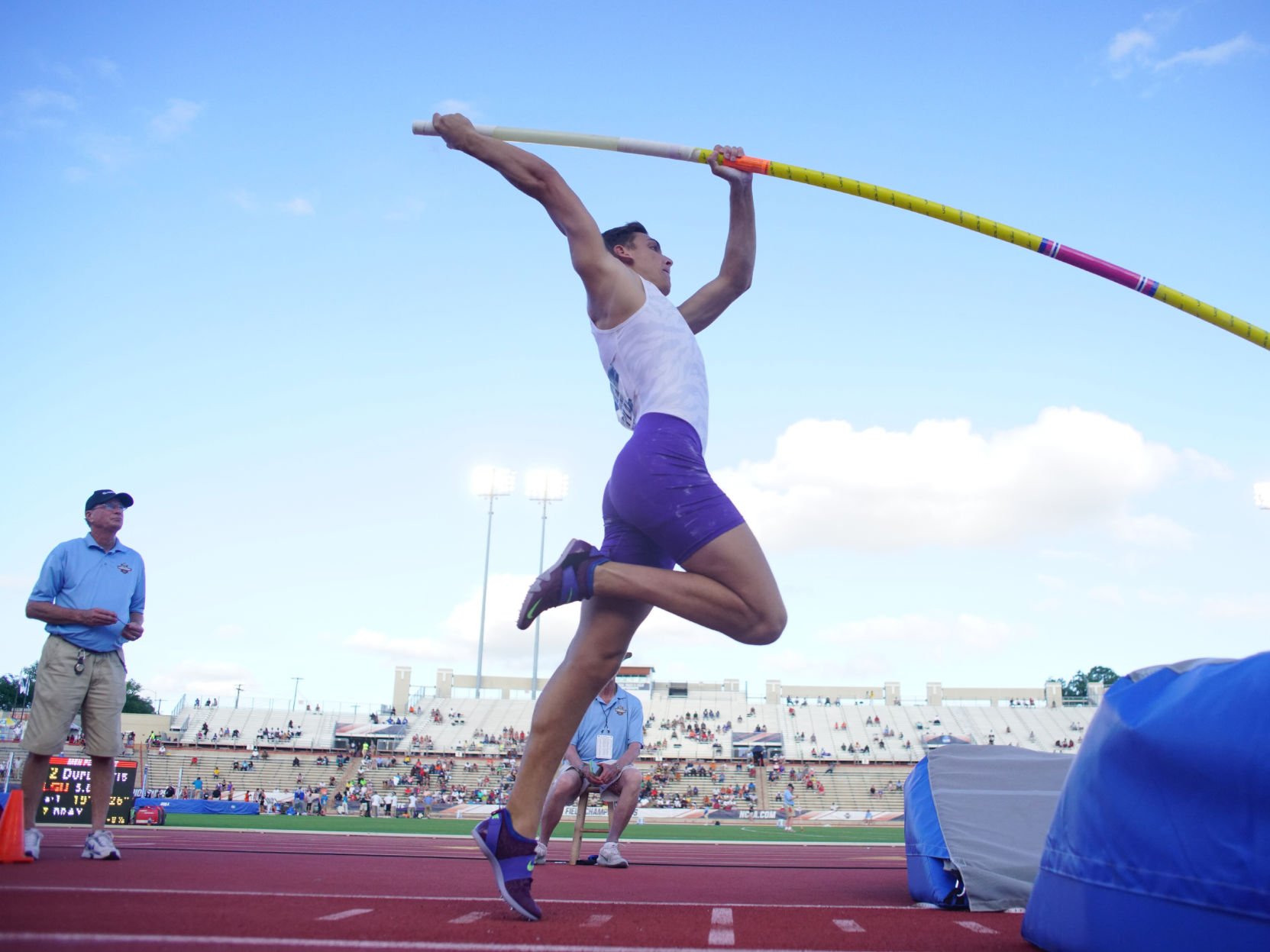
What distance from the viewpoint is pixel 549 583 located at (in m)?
3.01

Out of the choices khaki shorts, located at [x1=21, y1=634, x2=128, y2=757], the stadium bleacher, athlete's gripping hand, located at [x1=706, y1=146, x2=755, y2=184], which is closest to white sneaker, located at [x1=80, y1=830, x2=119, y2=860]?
khaki shorts, located at [x1=21, y1=634, x2=128, y2=757]

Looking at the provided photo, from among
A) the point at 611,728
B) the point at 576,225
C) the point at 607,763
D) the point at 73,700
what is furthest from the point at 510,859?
the point at 611,728

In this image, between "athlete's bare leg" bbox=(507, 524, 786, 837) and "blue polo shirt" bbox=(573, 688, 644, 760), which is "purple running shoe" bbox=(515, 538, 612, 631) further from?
"blue polo shirt" bbox=(573, 688, 644, 760)

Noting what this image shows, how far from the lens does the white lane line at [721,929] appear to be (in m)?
2.48

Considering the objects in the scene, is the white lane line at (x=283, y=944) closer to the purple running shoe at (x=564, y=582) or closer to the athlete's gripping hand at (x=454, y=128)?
the purple running shoe at (x=564, y=582)

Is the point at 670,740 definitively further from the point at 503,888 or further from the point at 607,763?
the point at 503,888

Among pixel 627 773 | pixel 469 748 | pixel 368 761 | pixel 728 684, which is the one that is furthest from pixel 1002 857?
pixel 728 684

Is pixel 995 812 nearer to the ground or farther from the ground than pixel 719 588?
nearer to the ground

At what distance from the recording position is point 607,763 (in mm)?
7695

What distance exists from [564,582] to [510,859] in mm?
806

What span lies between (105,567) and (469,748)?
143ft

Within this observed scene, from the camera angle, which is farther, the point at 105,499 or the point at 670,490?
the point at 105,499

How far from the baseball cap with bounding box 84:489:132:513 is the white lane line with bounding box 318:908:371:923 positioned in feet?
11.5

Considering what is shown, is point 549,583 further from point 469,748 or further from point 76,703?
point 469,748
